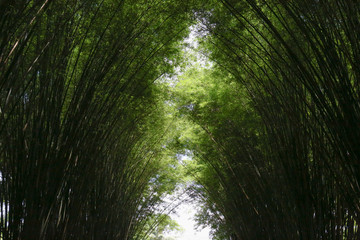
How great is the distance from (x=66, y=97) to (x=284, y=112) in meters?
3.05

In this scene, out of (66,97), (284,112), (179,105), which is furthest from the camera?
(179,105)

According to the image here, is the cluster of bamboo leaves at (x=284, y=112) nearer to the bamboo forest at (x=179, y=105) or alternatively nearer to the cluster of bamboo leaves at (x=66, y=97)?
the bamboo forest at (x=179, y=105)

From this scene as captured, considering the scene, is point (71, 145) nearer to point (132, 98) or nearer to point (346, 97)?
point (132, 98)

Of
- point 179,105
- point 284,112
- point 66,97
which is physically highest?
point 179,105

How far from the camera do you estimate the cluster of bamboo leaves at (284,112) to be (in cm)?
296

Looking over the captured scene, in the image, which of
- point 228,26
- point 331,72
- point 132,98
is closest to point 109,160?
point 132,98

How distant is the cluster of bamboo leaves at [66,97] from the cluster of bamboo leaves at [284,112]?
105 centimetres

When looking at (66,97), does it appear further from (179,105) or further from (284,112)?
(179,105)

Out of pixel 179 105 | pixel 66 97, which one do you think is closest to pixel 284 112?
pixel 66 97

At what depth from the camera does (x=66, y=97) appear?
16.3 feet

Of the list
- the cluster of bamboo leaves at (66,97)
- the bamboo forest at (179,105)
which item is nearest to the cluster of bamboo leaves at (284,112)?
the bamboo forest at (179,105)

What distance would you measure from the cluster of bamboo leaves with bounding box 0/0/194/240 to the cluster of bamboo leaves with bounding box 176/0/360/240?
3.46 ft

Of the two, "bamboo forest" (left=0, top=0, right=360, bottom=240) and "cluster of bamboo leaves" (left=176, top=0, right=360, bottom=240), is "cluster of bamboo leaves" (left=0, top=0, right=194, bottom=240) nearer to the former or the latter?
"bamboo forest" (left=0, top=0, right=360, bottom=240)

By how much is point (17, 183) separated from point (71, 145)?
71cm
